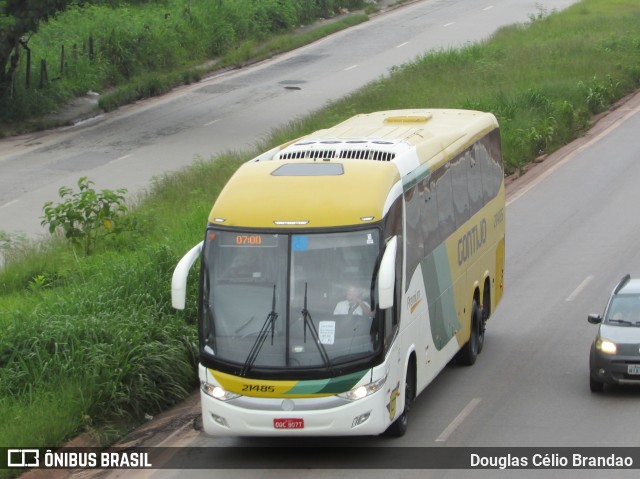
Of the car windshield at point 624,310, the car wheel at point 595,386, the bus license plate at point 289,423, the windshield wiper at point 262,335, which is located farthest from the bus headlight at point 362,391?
the car windshield at point 624,310

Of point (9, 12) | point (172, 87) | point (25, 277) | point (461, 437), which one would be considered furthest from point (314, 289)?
point (172, 87)

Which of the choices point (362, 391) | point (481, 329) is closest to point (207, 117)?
point (481, 329)

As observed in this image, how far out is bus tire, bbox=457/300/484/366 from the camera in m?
18.6

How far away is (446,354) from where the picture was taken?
56.2ft

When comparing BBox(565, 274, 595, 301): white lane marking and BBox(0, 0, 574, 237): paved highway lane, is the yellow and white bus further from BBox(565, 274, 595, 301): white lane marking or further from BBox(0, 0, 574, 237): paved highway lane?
BBox(0, 0, 574, 237): paved highway lane

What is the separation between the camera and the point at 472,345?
18672 mm

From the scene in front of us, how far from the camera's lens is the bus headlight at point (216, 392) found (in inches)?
546

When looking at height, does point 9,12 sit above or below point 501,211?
above

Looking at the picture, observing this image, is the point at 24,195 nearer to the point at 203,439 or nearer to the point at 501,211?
the point at 501,211

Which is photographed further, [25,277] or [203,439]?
[25,277]

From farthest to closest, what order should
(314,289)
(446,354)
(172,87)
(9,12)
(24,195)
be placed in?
(172,87) < (9,12) < (24,195) < (446,354) < (314,289)

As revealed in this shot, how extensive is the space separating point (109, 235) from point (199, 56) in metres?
28.0

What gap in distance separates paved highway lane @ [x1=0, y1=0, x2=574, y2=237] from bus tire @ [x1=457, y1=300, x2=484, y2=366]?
12403 millimetres

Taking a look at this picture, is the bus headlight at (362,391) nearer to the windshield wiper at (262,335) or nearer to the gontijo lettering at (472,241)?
the windshield wiper at (262,335)
